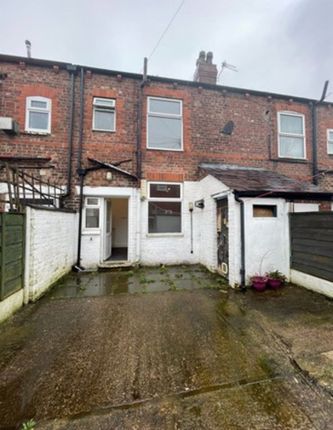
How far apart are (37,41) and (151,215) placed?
25.0 ft

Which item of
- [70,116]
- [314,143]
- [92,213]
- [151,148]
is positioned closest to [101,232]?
[92,213]

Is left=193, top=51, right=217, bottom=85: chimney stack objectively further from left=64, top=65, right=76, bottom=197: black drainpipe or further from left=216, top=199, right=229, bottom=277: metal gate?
left=216, top=199, right=229, bottom=277: metal gate

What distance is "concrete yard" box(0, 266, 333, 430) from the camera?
1831 millimetres

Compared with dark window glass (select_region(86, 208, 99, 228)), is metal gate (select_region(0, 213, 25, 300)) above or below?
below

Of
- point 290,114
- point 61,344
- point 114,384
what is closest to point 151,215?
point 61,344

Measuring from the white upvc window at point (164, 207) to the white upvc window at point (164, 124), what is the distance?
1.49m

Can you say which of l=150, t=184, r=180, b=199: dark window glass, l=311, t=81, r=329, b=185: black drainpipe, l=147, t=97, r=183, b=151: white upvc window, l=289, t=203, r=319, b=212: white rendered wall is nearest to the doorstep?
l=150, t=184, r=180, b=199: dark window glass

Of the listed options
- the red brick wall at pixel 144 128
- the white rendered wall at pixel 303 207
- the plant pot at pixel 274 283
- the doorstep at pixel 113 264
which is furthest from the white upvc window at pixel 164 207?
the white rendered wall at pixel 303 207

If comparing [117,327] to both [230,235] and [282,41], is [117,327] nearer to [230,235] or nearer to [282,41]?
[230,235]

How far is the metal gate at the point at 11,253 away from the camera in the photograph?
11.4 feet

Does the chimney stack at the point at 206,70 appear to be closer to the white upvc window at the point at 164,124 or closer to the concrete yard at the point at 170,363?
the white upvc window at the point at 164,124

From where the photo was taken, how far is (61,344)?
296cm

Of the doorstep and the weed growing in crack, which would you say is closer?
the weed growing in crack

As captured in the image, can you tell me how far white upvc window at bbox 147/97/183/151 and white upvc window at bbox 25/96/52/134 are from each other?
11.3ft
